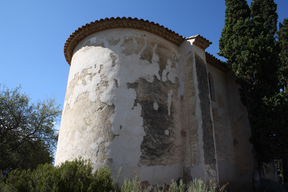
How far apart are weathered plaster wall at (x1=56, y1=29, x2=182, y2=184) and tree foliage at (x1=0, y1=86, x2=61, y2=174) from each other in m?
6.01

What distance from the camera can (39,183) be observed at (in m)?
3.48

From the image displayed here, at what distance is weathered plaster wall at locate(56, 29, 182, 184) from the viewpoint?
5711 mm

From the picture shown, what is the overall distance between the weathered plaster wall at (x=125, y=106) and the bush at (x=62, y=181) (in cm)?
174

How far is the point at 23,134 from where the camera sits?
11.8m

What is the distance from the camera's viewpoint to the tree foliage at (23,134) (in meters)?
10.9

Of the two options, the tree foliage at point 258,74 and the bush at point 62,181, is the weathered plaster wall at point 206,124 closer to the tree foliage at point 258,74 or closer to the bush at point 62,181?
the tree foliage at point 258,74

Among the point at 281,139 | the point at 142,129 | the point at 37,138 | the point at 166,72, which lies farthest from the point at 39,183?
the point at 37,138

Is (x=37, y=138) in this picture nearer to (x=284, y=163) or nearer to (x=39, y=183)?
(x=39, y=183)

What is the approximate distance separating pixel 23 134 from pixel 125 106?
29.2 ft

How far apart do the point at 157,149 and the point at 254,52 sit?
540cm

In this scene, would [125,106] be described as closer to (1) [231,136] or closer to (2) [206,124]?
(2) [206,124]

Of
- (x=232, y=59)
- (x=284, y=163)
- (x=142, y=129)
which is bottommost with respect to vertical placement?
(x=284, y=163)

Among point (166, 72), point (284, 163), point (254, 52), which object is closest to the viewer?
point (166, 72)

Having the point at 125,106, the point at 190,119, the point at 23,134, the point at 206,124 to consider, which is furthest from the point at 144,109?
the point at 23,134
